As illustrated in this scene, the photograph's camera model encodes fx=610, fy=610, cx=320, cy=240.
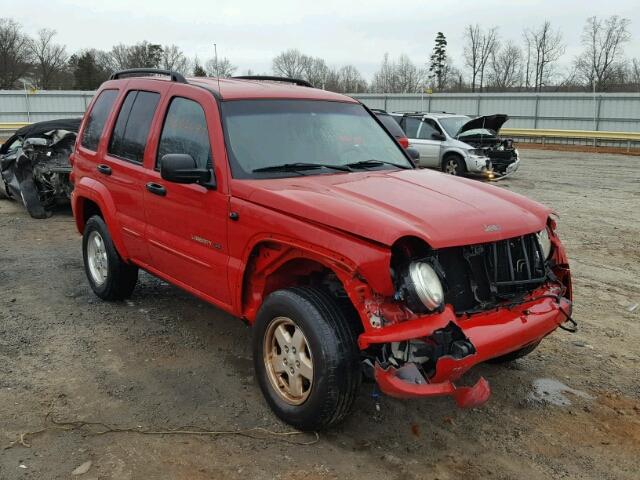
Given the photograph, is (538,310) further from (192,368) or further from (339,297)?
(192,368)

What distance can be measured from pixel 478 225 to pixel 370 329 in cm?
86

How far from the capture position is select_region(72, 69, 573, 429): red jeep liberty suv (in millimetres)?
3119

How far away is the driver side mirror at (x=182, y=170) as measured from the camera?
151 inches

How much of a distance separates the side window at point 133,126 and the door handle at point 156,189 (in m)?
0.32

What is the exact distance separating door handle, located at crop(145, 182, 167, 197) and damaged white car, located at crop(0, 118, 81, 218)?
20.6 ft

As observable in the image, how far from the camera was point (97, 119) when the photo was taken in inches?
224

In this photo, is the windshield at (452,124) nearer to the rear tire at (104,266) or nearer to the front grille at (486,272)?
the rear tire at (104,266)

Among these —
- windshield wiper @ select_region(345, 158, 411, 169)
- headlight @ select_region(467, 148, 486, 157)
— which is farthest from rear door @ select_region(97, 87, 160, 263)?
headlight @ select_region(467, 148, 486, 157)

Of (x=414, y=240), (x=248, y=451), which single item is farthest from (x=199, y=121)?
(x=248, y=451)

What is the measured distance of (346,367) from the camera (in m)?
3.23

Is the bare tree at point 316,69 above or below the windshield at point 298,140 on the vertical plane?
above

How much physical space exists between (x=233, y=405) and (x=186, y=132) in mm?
1967

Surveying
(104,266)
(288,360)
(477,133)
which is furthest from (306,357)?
(477,133)

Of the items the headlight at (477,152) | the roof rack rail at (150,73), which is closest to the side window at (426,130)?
the headlight at (477,152)
